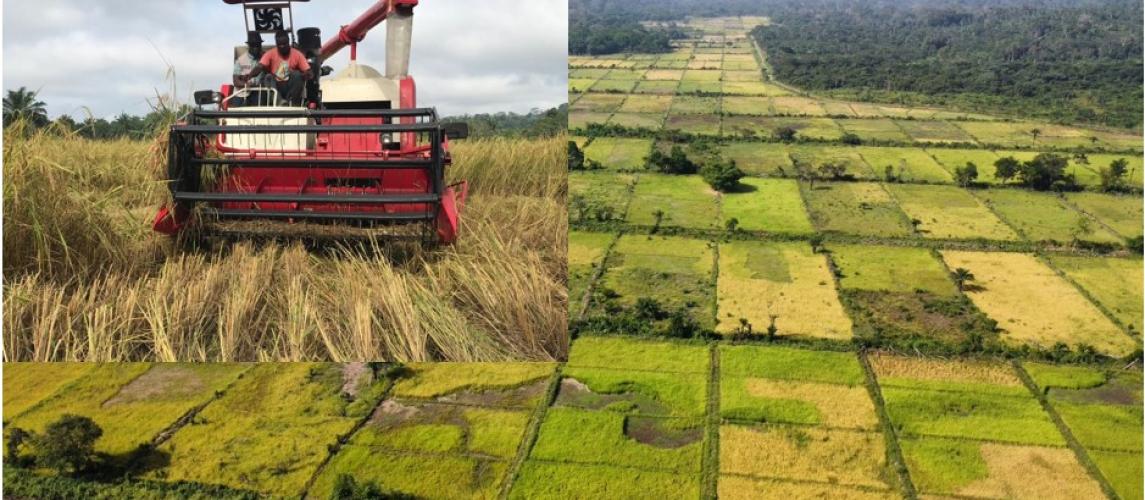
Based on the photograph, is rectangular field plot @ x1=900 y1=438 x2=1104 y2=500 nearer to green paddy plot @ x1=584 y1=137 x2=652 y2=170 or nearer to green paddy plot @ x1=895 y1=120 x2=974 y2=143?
green paddy plot @ x1=584 y1=137 x2=652 y2=170

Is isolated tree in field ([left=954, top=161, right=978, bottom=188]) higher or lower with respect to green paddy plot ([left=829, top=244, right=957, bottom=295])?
higher

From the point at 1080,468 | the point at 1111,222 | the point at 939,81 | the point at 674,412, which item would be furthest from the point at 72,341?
the point at 939,81

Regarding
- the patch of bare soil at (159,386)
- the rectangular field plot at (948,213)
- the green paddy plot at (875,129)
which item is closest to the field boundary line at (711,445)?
the patch of bare soil at (159,386)

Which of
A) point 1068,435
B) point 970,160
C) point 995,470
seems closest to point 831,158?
point 970,160

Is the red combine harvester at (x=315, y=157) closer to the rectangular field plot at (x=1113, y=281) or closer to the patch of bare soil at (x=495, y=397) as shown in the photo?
the patch of bare soil at (x=495, y=397)

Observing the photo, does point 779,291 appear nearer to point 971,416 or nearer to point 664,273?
point 664,273

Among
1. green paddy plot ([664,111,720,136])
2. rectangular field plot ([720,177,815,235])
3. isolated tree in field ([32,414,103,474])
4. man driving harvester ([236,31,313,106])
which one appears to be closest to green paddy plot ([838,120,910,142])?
green paddy plot ([664,111,720,136])
